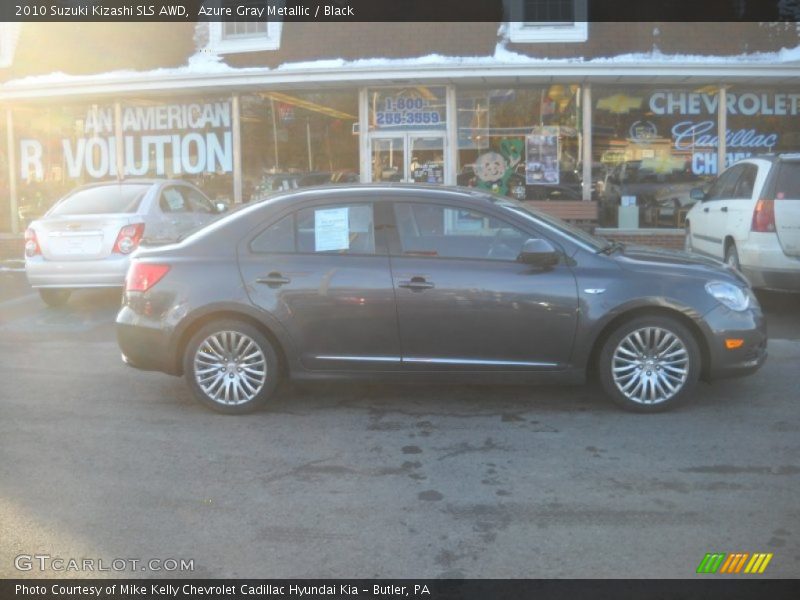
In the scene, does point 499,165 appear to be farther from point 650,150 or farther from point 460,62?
point 650,150

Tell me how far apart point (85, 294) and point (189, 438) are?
742cm

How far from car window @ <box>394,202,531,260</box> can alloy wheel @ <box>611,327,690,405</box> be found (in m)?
1.02

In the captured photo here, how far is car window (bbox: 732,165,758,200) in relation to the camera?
401 inches

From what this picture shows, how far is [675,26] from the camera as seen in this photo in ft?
47.6

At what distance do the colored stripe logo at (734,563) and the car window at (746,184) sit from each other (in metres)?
6.78

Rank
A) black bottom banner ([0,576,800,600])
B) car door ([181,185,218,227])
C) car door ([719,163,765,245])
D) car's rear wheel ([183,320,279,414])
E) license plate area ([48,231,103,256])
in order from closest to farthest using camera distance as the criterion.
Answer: black bottom banner ([0,576,800,600]) < car's rear wheel ([183,320,279,414]) < car door ([719,163,765,245]) < license plate area ([48,231,103,256]) < car door ([181,185,218,227])

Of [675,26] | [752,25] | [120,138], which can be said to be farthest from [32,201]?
[752,25]

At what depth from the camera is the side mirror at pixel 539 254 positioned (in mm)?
6164

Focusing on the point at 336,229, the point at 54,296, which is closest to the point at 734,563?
the point at 336,229

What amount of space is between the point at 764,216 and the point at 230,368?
625cm

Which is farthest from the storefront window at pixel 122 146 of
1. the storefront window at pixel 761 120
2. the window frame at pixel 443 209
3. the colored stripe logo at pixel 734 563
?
the colored stripe logo at pixel 734 563

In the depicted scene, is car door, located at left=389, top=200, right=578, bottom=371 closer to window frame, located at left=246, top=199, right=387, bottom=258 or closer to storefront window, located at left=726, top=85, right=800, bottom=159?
window frame, located at left=246, top=199, right=387, bottom=258

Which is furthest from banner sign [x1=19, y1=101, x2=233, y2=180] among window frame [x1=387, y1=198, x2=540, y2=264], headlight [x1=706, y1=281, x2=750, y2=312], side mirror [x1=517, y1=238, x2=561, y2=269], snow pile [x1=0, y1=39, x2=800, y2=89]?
headlight [x1=706, y1=281, x2=750, y2=312]

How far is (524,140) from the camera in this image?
1534 centimetres
